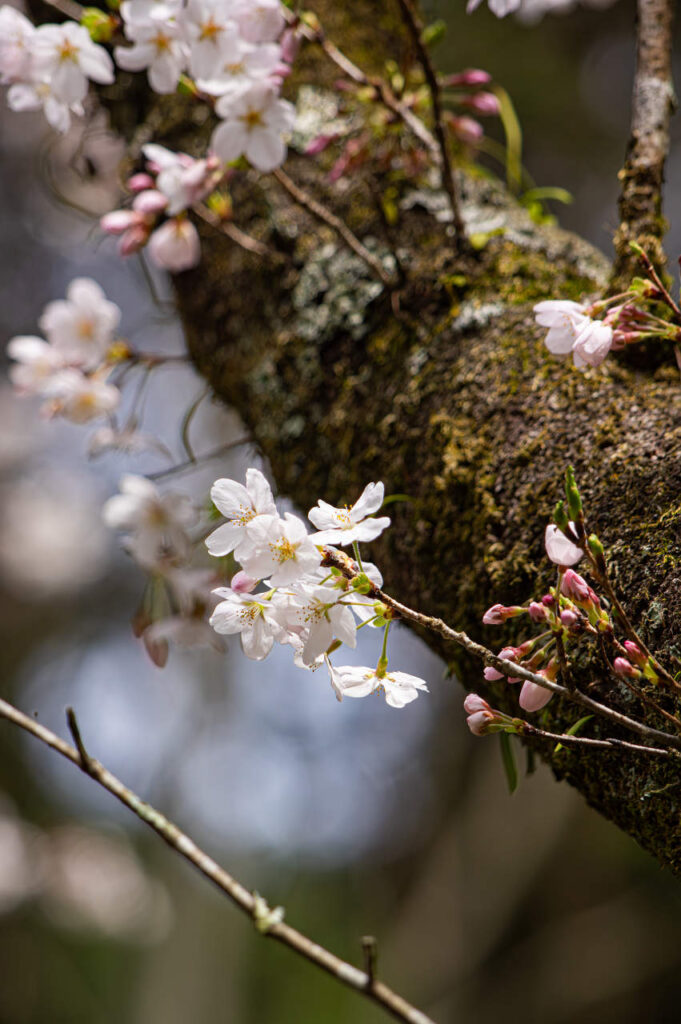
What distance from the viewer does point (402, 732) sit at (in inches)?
165

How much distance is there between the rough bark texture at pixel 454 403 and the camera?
0.57 meters

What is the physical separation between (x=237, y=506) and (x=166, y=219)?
76cm

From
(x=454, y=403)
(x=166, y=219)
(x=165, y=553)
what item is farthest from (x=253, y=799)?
(x=454, y=403)

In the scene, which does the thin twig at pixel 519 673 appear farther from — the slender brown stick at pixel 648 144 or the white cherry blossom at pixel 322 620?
the slender brown stick at pixel 648 144

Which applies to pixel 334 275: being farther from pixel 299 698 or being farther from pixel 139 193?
pixel 299 698

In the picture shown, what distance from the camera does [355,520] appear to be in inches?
20.1

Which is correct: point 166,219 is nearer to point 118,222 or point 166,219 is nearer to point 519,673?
point 118,222

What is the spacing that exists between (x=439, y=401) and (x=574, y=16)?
3005mm

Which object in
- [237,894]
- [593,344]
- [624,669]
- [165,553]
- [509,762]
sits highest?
[593,344]

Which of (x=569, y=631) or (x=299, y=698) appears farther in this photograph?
(x=299, y=698)

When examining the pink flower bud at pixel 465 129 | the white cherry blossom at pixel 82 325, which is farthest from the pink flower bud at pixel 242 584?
the pink flower bud at pixel 465 129

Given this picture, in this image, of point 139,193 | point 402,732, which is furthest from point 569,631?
point 402,732

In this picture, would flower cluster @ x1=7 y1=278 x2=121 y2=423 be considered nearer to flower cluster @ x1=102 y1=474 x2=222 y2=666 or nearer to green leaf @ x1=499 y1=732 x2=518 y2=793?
flower cluster @ x1=102 y1=474 x2=222 y2=666

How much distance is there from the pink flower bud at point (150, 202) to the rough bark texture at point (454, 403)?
0.36ft
